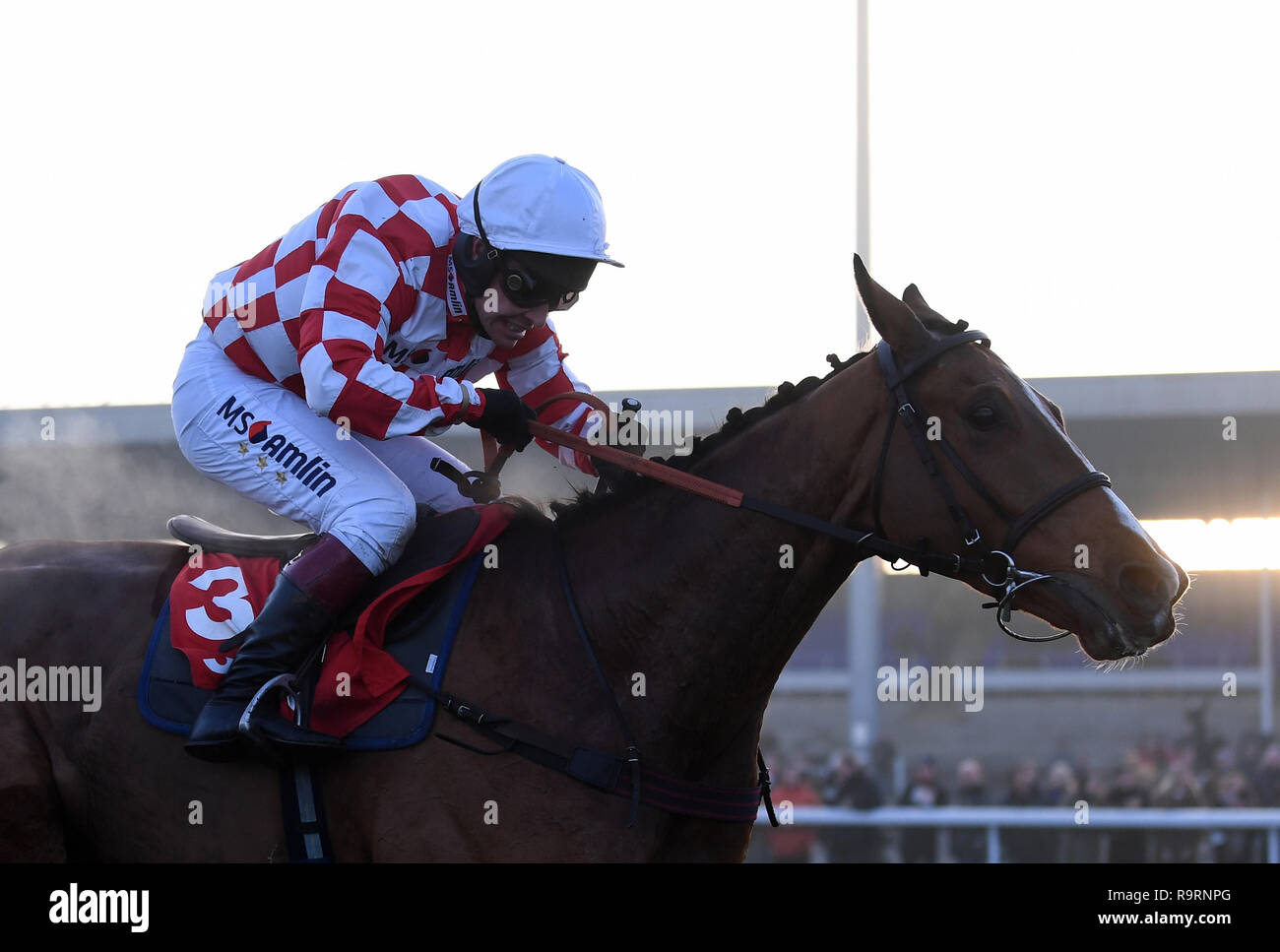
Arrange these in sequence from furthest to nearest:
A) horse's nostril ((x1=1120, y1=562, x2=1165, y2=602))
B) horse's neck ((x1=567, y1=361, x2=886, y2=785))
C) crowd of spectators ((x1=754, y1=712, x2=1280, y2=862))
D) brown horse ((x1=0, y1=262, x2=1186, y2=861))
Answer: crowd of spectators ((x1=754, y1=712, x2=1280, y2=862))
horse's neck ((x1=567, y1=361, x2=886, y2=785))
brown horse ((x1=0, y1=262, x2=1186, y2=861))
horse's nostril ((x1=1120, y1=562, x2=1165, y2=602))

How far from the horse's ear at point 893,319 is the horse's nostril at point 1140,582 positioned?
66 cm

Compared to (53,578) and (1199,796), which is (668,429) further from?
(1199,796)

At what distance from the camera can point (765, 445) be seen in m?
3.12

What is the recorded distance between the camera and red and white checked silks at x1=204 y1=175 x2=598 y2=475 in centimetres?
303

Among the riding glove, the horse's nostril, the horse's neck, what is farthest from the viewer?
the riding glove

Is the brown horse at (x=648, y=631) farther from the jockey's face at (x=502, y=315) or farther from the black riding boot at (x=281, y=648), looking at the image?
the jockey's face at (x=502, y=315)

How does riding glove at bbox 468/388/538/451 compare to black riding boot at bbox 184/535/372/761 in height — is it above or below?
above

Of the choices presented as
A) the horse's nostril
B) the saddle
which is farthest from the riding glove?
the horse's nostril

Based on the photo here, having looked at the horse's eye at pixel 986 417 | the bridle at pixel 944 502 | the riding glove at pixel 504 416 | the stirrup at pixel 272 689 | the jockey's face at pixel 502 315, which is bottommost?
the stirrup at pixel 272 689

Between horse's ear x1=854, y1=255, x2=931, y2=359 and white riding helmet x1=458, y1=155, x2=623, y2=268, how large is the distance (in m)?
0.66

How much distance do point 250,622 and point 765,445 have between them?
1258mm

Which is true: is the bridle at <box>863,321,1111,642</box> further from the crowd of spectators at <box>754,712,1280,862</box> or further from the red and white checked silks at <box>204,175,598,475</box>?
the crowd of spectators at <box>754,712,1280,862</box>

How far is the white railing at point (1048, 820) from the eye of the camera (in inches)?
329

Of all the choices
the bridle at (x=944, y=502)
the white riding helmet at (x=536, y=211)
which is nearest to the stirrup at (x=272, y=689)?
the bridle at (x=944, y=502)
